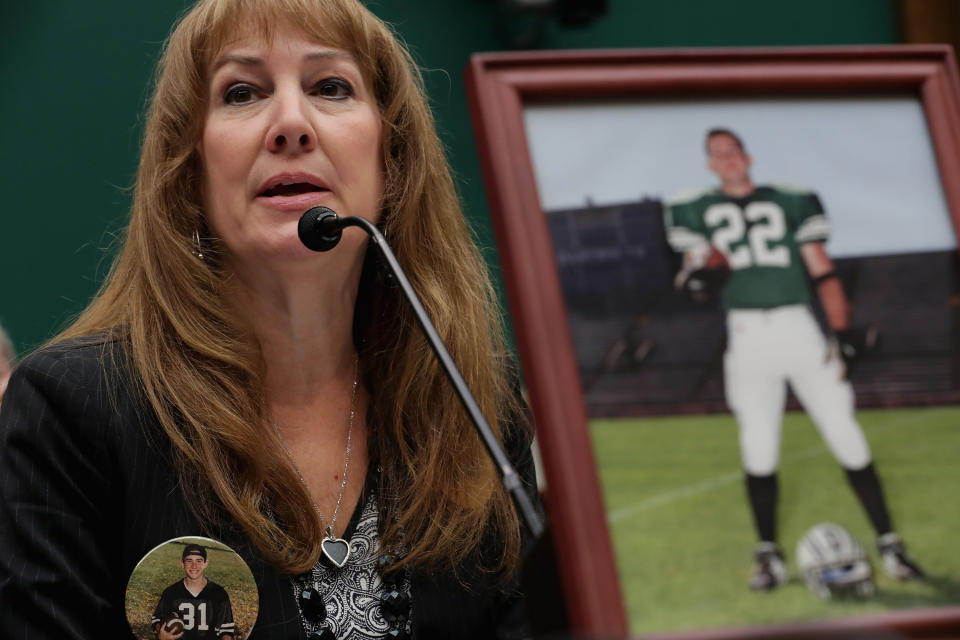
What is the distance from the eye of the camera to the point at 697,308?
777 millimetres

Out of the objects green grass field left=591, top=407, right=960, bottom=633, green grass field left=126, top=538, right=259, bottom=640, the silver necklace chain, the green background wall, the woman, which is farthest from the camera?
the green background wall

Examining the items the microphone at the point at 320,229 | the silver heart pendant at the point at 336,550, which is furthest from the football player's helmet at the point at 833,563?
the silver heart pendant at the point at 336,550

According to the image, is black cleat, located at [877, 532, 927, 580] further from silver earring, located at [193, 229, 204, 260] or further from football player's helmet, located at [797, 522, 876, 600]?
silver earring, located at [193, 229, 204, 260]

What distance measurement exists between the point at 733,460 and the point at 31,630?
2.42 feet

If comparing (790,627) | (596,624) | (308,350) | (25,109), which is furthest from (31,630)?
(25,109)

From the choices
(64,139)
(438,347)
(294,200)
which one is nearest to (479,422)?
(438,347)

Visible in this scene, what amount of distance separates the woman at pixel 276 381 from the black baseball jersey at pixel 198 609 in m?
0.03

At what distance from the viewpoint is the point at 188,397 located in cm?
129

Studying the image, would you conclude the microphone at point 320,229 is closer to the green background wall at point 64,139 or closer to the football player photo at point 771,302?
the football player photo at point 771,302

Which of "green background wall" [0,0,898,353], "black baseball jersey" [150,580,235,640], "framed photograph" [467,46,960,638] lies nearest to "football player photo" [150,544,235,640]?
"black baseball jersey" [150,580,235,640]

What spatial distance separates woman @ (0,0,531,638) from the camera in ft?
3.95

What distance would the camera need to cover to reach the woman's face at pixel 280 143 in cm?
128

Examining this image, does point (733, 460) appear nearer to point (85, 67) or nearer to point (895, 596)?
point (895, 596)

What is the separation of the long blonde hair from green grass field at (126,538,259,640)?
0.38ft
